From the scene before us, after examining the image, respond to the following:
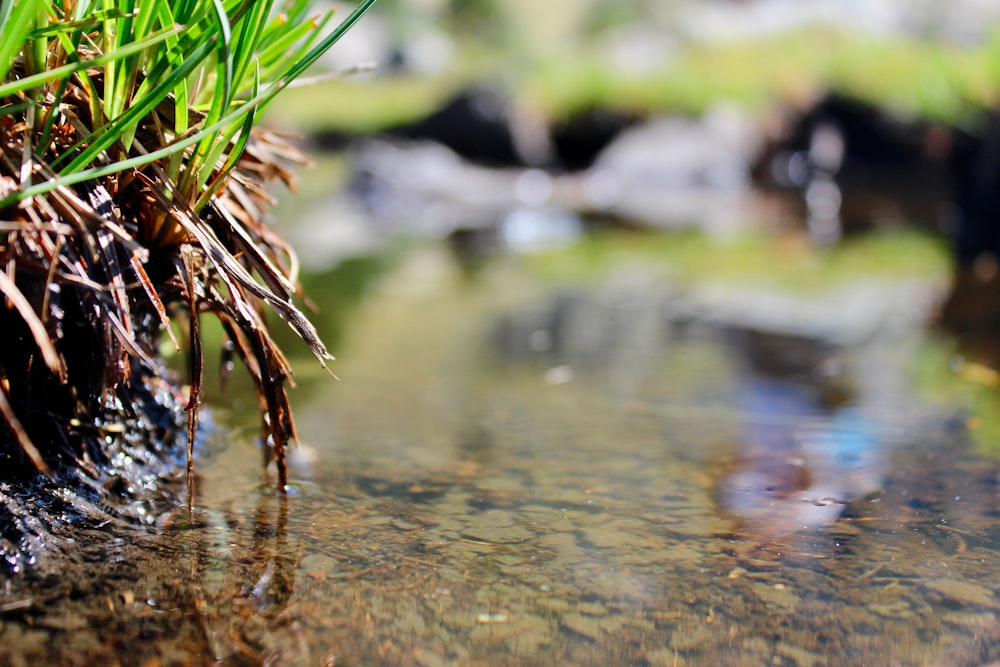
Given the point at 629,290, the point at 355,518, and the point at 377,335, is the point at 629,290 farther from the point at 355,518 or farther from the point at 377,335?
the point at 355,518

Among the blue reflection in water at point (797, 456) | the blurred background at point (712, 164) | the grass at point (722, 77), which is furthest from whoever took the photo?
→ the grass at point (722, 77)

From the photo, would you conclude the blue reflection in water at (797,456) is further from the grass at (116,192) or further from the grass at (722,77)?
the grass at (722,77)

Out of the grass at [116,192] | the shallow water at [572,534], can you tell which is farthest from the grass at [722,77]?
the grass at [116,192]


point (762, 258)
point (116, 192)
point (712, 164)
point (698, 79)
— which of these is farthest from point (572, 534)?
point (698, 79)

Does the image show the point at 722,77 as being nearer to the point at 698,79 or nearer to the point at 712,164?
the point at 698,79

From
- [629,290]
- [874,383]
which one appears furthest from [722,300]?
[874,383]

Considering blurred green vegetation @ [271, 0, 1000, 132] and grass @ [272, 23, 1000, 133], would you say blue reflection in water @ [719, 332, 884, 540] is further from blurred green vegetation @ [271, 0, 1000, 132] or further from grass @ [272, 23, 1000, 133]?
grass @ [272, 23, 1000, 133]
